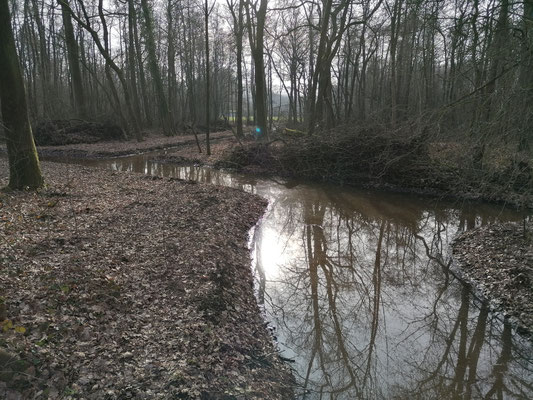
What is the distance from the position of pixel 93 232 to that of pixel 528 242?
8.38 m

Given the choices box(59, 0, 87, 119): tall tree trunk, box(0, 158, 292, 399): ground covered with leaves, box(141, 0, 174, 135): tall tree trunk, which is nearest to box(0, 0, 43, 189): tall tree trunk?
box(0, 158, 292, 399): ground covered with leaves

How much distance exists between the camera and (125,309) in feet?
14.8

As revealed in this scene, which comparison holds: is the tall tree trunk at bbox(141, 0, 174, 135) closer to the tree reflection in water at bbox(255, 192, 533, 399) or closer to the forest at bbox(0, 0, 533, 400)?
the forest at bbox(0, 0, 533, 400)

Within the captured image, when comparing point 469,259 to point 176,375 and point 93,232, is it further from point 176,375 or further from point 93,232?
point 93,232

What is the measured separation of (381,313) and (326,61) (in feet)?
48.8

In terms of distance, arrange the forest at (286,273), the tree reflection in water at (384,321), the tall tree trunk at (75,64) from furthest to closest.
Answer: the tall tree trunk at (75,64) < the tree reflection in water at (384,321) < the forest at (286,273)

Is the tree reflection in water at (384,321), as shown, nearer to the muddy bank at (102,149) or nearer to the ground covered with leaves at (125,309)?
the ground covered with leaves at (125,309)

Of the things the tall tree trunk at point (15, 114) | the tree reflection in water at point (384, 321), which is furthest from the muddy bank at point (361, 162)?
the tall tree trunk at point (15, 114)

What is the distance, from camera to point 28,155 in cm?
850

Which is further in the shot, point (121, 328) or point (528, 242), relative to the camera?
point (528, 242)

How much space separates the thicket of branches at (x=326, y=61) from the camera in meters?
5.93

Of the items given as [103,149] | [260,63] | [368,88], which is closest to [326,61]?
[260,63]

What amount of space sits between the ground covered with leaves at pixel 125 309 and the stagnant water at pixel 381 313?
1.93ft

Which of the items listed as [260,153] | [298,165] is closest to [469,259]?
[298,165]
